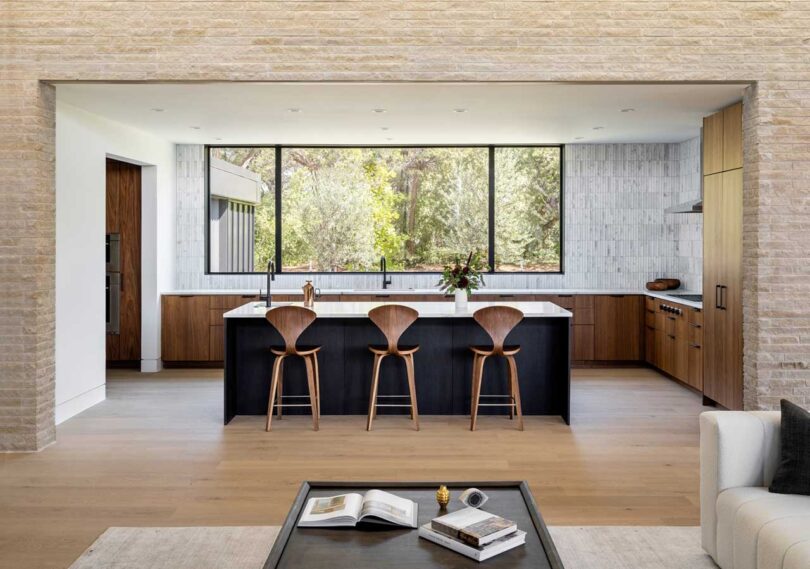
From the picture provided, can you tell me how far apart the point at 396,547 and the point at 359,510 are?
0.29 meters

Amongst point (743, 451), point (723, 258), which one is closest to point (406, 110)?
point (723, 258)

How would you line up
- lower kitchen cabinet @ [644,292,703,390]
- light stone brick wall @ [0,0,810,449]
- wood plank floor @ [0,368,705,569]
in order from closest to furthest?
wood plank floor @ [0,368,705,569], light stone brick wall @ [0,0,810,449], lower kitchen cabinet @ [644,292,703,390]

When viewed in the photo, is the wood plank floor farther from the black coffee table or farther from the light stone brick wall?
the black coffee table

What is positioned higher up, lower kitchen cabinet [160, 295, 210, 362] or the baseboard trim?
lower kitchen cabinet [160, 295, 210, 362]

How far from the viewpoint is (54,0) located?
17.0ft

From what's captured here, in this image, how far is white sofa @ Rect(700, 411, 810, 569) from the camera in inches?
112

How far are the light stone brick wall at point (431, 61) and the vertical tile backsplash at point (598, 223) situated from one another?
150 inches

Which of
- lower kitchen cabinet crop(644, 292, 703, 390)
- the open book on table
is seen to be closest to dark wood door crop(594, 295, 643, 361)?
lower kitchen cabinet crop(644, 292, 703, 390)

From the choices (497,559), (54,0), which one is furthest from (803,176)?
(54,0)

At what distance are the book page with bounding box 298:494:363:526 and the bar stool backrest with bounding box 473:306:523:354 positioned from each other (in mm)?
2912

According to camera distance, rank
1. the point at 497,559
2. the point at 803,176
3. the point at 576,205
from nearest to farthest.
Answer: the point at 497,559
the point at 803,176
the point at 576,205

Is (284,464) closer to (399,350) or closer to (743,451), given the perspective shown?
(399,350)

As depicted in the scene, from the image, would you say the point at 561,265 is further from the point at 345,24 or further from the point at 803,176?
the point at 345,24

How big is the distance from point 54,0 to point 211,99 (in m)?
1.37
